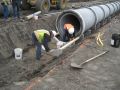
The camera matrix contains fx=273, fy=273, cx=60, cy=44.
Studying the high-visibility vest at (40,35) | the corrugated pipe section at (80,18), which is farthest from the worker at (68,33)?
the high-visibility vest at (40,35)

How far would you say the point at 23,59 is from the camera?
42.7ft

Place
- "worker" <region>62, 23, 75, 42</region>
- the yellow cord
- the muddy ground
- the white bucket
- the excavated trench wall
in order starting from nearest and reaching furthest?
the muddy ground < the white bucket < the excavated trench wall < the yellow cord < "worker" <region>62, 23, 75, 42</region>

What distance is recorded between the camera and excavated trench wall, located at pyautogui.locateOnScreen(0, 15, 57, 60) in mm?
13281

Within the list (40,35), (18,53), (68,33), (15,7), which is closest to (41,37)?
(40,35)

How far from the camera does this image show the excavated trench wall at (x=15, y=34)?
13281 millimetres

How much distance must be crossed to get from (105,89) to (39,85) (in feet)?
7.11

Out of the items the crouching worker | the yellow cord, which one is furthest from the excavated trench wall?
the yellow cord

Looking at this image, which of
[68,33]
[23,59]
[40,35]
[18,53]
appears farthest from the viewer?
[68,33]

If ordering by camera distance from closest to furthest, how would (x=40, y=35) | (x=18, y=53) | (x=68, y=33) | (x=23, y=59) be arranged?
(x=40, y=35), (x=18, y=53), (x=23, y=59), (x=68, y=33)

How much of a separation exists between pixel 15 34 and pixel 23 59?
2.01m

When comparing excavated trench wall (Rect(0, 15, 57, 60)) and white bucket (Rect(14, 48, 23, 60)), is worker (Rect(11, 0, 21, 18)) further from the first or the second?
white bucket (Rect(14, 48, 23, 60))

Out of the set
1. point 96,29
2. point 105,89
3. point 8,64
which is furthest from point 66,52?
point 96,29

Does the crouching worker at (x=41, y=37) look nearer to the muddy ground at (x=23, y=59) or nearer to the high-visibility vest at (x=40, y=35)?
the high-visibility vest at (x=40, y=35)

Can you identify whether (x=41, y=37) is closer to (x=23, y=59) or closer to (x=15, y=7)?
(x=23, y=59)
